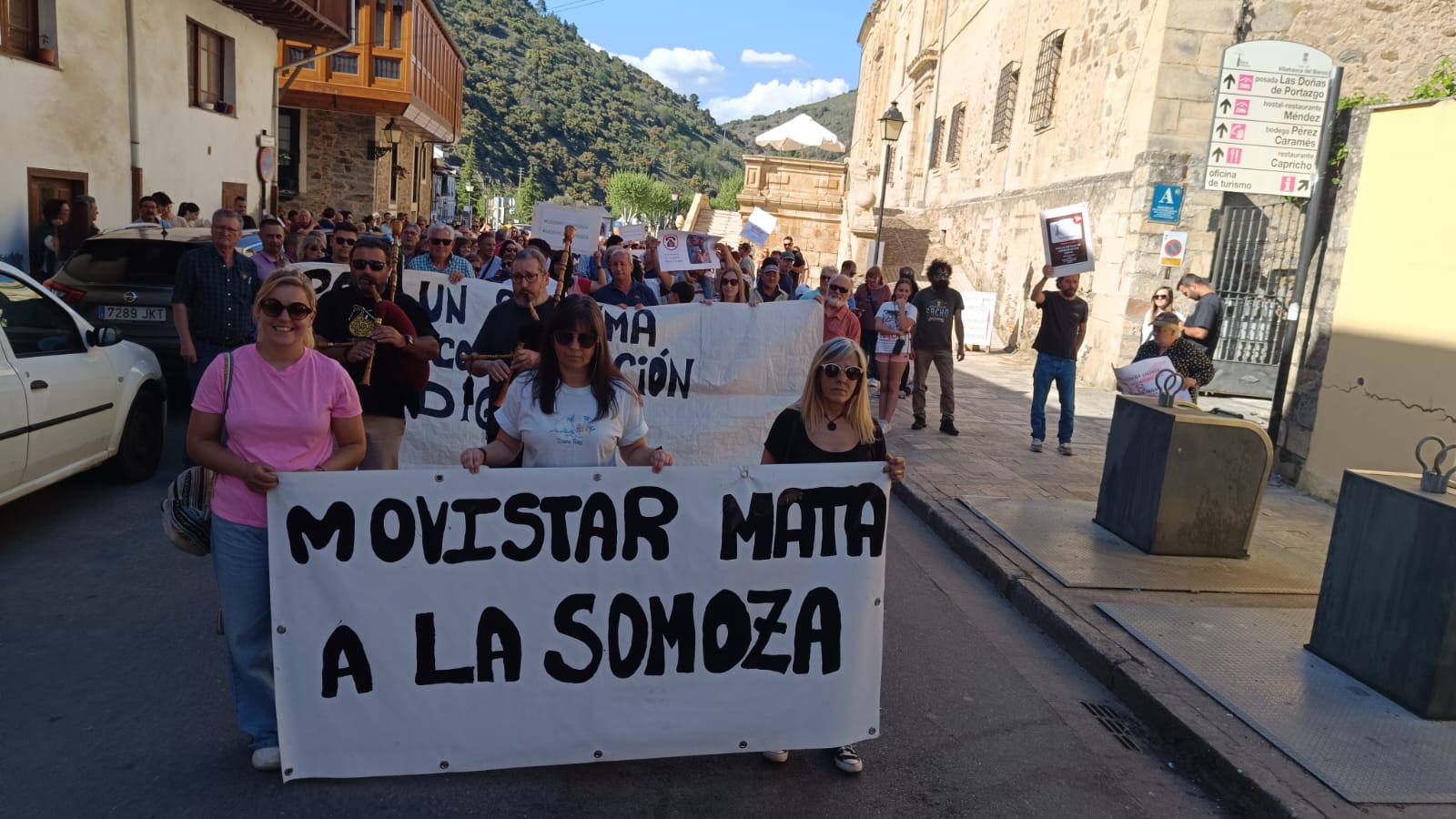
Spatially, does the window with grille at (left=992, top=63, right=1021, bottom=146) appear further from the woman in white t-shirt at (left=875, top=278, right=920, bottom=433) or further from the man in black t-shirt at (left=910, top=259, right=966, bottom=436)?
the woman in white t-shirt at (left=875, top=278, right=920, bottom=433)

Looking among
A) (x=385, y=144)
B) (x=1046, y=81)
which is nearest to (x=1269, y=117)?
(x=1046, y=81)

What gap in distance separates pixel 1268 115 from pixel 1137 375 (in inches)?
159

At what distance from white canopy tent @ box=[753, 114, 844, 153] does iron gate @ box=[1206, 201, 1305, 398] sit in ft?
70.8

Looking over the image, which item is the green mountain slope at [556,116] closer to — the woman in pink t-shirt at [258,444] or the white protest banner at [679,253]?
the white protest banner at [679,253]

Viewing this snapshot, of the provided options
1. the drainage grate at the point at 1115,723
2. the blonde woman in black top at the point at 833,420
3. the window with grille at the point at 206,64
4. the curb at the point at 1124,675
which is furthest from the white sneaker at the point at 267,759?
the window with grille at the point at 206,64

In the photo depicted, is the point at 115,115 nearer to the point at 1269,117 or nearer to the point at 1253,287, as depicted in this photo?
the point at 1269,117

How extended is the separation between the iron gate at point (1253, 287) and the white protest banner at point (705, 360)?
875 cm

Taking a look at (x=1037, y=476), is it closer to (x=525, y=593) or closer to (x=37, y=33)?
(x=525, y=593)

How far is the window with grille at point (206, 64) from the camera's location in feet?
55.7

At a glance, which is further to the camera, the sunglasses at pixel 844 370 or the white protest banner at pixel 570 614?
the sunglasses at pixel 844 370

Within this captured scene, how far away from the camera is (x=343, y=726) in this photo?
3510 millimetres

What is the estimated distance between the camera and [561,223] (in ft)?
35.8

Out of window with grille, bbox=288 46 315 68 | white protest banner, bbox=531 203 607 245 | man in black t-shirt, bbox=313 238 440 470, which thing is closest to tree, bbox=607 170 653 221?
window with grille, bbox=288 46 315 68

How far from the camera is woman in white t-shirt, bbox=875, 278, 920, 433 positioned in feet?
36.5
